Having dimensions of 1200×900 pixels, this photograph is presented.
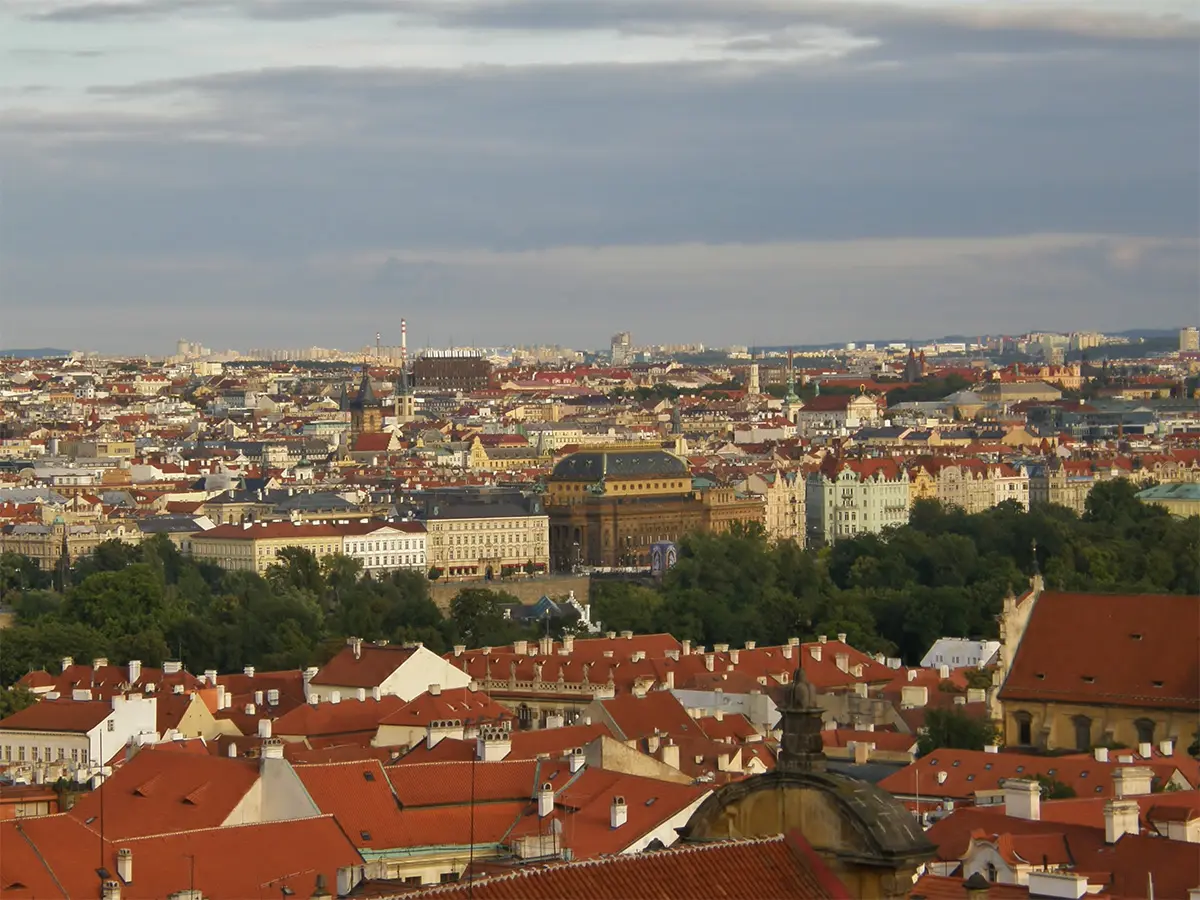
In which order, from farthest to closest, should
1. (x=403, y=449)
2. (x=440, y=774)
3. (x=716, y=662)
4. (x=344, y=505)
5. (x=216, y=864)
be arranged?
(x=403, y=449), (x=344, y=505), (x=716, y=662), (x=440, y=774), (x=216, y=864)

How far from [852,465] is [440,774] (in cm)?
9665

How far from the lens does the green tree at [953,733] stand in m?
42.1

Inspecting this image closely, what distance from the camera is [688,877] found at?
46.4 feet

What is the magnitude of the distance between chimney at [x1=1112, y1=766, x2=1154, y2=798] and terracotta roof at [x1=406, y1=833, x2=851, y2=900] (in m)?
16.6

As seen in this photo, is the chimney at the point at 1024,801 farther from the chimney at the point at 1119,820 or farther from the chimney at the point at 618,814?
the chimney at the point at 618,814

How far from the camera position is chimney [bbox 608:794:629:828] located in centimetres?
2858

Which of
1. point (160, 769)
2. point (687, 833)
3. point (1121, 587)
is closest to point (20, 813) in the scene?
point (160, 769)

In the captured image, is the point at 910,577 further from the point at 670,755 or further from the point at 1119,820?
the point at 1119,820

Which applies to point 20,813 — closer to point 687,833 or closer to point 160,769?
point 160,769

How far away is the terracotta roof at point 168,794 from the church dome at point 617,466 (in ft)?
309

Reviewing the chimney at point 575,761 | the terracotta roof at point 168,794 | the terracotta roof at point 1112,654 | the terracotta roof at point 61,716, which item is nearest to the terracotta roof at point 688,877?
the terracotta roof at point 168,794

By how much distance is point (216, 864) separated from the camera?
25.4 m

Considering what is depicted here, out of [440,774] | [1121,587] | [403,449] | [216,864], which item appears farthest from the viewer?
[403,449]

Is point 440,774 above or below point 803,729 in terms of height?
below
